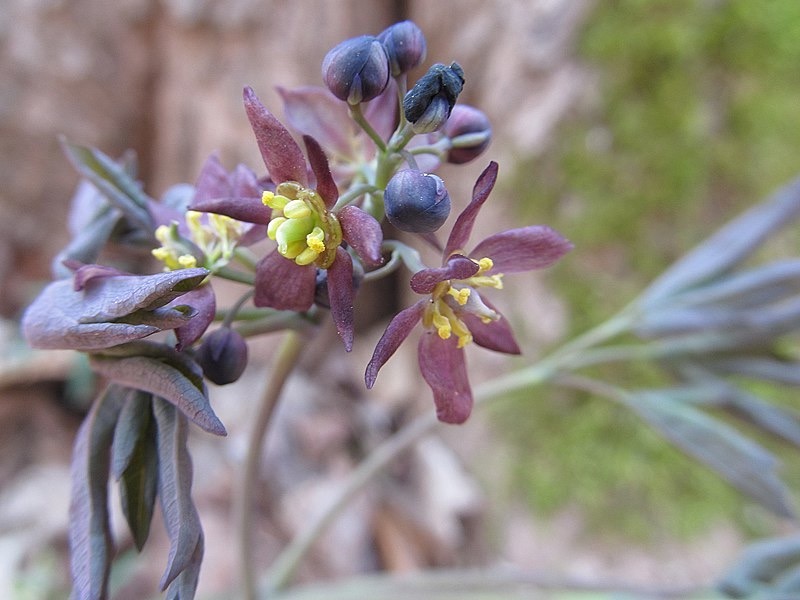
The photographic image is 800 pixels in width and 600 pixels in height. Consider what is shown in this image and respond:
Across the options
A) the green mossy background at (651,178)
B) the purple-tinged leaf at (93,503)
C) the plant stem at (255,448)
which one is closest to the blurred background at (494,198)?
the green mossy background at (651,178)

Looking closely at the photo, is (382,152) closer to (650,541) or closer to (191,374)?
(191,374)

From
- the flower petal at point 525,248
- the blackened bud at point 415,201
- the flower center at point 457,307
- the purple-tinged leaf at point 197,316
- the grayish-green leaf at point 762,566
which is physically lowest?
the grayish-green leaf at point 762,566

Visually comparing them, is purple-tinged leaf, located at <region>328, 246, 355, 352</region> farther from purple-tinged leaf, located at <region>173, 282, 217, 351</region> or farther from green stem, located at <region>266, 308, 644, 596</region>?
green stem, located at <region>266, 308, 644, 596</region>

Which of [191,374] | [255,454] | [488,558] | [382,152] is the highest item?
[382,152]

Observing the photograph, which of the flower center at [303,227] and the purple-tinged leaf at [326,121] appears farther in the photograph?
the purple-tinged leaf at [326,121]

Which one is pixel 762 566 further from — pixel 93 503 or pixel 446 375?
pixel 93 503

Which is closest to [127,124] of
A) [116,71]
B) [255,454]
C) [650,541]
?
[116,71]

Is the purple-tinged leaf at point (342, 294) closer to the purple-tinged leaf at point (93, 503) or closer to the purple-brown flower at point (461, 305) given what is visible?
the purple-brown flower at point (461, 305)
